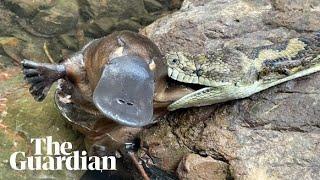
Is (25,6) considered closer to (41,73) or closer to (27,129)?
(27,129)

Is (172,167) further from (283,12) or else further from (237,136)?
(283,12)

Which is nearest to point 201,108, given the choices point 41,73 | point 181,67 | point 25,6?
point 181,67

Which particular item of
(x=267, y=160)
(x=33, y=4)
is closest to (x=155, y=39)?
(x=267, y=160)

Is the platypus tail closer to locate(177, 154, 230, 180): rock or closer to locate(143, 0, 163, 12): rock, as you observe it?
locate(177, 154, 230, 180): rock

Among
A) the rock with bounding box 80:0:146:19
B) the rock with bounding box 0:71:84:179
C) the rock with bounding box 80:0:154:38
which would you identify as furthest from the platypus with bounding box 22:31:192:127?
the rock with bounding box 80:0:146:19

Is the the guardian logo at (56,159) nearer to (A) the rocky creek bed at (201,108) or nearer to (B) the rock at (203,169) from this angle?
(A) the rocky creek bed at (201,108)

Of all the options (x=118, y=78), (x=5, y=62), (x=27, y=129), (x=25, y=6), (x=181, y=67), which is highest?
(x=118, y=78)

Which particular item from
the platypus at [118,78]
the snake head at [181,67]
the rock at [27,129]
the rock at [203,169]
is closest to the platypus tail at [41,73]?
the platypus at [118,78]
